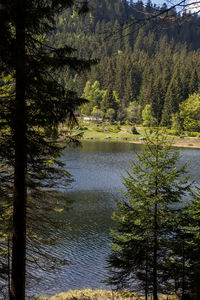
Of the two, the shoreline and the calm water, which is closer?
the calm water

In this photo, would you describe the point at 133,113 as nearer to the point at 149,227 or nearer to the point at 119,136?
the point at 119,136

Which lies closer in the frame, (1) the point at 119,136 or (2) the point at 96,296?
(2) the point at 96,296

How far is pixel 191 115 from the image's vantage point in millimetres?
92062

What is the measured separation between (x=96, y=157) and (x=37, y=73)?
4310 centimetres

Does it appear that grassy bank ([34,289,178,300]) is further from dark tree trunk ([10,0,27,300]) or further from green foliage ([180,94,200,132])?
green foliage ([180,94,200,132])

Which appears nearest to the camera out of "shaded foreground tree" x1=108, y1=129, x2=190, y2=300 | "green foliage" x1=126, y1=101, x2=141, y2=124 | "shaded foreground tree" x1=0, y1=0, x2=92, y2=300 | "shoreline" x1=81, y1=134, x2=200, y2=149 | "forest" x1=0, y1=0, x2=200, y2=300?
"forest" x1=0, y1=0, x2=200, y2=300

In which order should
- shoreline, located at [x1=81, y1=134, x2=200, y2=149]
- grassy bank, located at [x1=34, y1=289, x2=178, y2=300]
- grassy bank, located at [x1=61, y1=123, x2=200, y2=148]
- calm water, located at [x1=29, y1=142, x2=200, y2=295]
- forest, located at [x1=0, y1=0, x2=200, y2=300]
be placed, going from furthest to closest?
grassy bank, located at [x1=61, y1=123, x2=200, y2=148]
shoreline, located at [x1=81, y1=134, x2=200, y2=149]
calm water, located at [x1=29, y1=142, x2=200, y2=295]
grassy bank, located at [x1=34, y1=289, x2=178, y2=300]
forest, located at [x1=0, y1=0, x2=200, y2=300]

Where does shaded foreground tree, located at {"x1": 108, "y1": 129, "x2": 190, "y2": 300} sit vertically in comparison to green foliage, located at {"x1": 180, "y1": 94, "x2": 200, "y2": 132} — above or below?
below

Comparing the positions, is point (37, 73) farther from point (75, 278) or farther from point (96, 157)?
point (96, 157)

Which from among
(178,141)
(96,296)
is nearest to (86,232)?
(96,296)

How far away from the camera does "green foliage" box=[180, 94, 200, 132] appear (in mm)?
89750

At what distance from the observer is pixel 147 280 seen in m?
10.4

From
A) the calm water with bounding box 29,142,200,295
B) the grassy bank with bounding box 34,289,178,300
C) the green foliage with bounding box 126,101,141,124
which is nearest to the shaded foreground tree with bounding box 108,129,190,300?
the calm water with bounding box 29,142,200,295

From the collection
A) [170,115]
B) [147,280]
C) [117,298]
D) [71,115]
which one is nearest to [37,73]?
[71,115]
